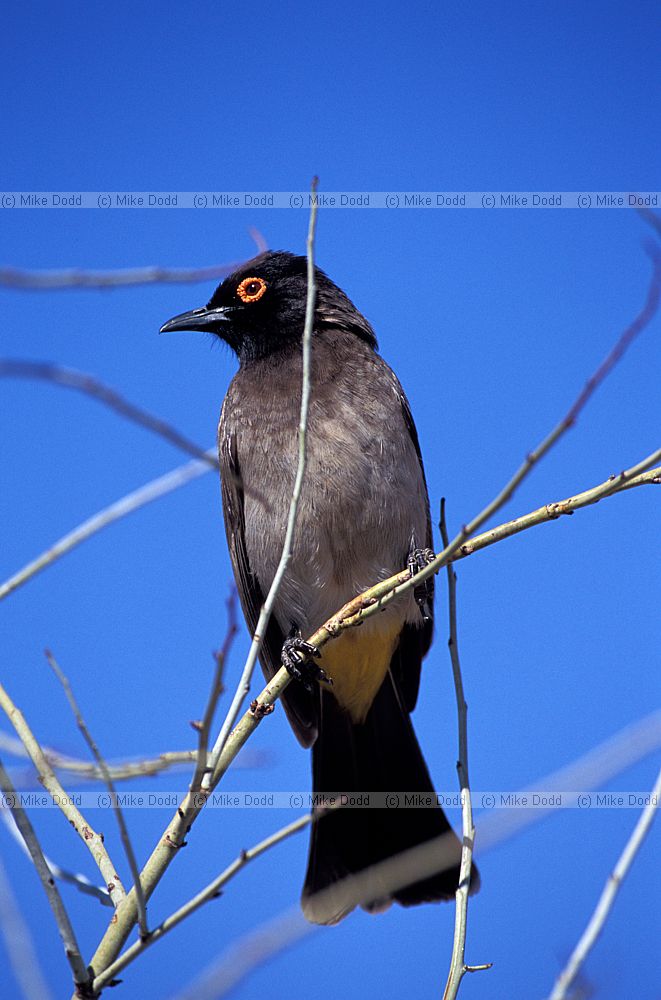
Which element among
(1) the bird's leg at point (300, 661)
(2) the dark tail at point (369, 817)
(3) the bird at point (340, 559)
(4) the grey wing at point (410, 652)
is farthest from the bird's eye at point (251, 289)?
(2) the dark tail at point (369, 817)

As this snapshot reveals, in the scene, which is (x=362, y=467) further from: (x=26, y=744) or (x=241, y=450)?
(x=26, y=744)

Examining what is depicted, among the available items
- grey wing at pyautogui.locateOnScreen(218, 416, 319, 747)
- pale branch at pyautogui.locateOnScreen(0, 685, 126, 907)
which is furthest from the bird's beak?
pale branch at pyautogui.locateOnScreen(0, 685, 126, 907)

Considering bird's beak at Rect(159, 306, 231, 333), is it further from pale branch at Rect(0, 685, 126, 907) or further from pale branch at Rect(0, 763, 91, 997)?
pale branch at Rect(0, 763, 91, 997)

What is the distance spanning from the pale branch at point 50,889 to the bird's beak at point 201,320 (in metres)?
4.44

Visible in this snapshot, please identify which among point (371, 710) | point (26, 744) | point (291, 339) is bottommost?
point (26, 744)

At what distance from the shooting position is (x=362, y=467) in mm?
5129

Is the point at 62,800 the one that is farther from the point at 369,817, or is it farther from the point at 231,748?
the point at 369,817

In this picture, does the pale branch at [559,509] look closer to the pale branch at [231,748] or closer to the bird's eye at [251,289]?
the pale branch at [231,748]

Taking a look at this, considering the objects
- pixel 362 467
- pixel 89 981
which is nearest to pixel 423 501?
pixel 362 467

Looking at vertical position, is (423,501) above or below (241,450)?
below

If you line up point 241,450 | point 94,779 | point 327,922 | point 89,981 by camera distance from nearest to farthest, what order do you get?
point 89,981 → point 94,779 → point 327,922 → point 241,450

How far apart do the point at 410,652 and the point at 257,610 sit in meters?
0.96

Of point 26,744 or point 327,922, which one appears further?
point 327,922

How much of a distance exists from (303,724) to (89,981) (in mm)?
3569
